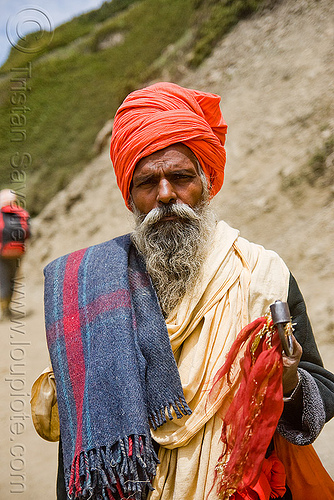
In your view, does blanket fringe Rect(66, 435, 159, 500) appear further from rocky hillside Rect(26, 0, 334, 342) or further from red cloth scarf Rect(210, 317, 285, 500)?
rocky hillside Rect(26, 0, 334, 342)

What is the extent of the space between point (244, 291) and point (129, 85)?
46.8ft

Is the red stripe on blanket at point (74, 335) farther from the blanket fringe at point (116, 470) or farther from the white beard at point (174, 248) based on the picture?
the white beard at point (174, 248)

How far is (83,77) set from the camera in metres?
20.7

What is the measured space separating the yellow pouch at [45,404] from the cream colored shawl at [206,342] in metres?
0.52

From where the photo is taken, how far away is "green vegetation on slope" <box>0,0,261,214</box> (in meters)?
14.1

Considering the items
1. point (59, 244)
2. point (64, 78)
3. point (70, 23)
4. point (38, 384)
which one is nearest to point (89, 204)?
point (59, 244)

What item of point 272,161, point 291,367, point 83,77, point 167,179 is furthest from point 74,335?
point 83,77

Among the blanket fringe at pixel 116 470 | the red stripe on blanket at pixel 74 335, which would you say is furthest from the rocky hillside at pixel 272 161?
the blanket fringe at pixel 116 470

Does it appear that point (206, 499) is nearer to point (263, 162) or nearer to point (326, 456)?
point (326, 456)

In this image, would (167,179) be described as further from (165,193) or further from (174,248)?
(174,248)

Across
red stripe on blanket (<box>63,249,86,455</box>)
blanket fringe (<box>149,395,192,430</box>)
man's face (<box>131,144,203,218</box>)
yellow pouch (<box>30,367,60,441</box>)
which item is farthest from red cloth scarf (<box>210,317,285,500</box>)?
yellow pouch (<box>30,367,60,441</box>)

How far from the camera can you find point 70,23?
2573 cm

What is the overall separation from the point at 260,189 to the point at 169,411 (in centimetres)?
675

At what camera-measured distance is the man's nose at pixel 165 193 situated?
6.07ft
